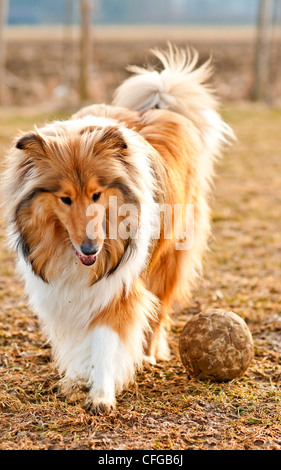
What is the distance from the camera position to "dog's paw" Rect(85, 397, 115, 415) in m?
3.43

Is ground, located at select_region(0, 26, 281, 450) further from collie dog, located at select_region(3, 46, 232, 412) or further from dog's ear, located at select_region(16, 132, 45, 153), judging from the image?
dog's ear, located at select_region(16, 132, 45, 153)

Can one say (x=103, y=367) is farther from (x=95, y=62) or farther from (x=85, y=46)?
(x=95, y=62)

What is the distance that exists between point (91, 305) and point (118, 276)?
23cm

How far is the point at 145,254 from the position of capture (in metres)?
3.66

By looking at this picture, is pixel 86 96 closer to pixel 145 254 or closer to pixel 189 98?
pixel 189 98

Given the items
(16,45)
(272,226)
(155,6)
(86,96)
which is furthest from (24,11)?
(272,226)

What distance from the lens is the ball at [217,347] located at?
3764mm

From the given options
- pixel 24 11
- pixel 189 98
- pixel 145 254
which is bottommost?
pixel 145 254

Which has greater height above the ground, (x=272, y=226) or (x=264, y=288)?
(x=272, y=226)

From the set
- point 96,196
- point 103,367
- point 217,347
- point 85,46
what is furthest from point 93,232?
point 85,46

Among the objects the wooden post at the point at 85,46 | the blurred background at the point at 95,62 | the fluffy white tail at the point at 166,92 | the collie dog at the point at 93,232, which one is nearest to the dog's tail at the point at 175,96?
the fluffy white tail at the point at 166,92

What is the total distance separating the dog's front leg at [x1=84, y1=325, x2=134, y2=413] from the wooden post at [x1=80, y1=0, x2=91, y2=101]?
15.8 m

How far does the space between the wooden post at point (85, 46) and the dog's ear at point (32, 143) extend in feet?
50.9

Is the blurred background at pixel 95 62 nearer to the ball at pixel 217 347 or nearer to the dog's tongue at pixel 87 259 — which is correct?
the ball at pixel 217 347
